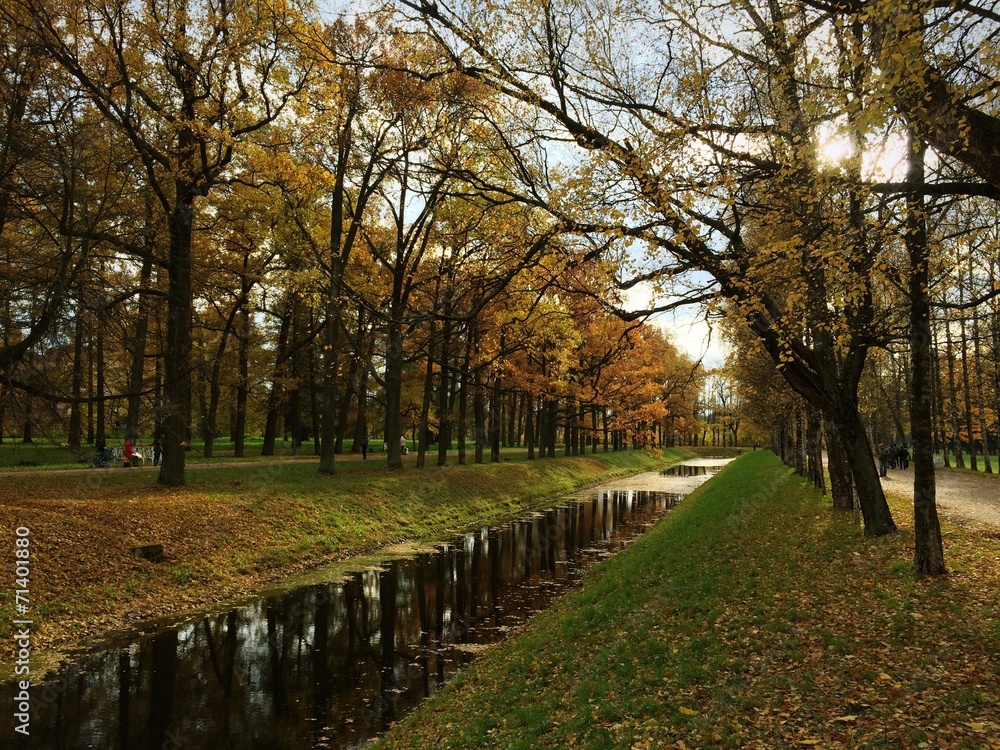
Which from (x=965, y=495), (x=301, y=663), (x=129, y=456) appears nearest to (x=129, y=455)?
(x=129, y=456)

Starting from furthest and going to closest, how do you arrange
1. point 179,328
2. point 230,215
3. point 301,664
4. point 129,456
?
point 230,215, point 129,456, point 179,328, point 301,664

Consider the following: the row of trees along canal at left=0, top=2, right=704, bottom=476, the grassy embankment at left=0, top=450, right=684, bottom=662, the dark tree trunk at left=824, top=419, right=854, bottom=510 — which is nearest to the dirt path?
the dark tree trunk at left=824, top=419, right=854, bottom=510

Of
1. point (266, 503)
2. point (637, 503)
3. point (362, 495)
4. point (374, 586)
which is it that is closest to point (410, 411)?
point (637, 503)

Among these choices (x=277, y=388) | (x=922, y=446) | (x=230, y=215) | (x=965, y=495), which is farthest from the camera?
(x=277, y=388)

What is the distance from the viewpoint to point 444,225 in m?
26.2

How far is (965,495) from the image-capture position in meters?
21.1

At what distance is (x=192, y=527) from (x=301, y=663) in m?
6.33

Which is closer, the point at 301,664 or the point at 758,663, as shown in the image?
the point at 758,663

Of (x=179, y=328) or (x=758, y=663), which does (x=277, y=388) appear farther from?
(x=758, y=663)

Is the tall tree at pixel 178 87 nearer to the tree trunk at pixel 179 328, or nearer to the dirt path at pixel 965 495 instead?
the tree trunk at pixel 179 328

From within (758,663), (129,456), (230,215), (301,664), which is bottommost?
(301,664)

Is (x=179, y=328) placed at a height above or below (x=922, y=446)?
above

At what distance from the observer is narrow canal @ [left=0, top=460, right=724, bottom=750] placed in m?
7.45

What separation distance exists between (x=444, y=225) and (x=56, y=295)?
57.7ft
